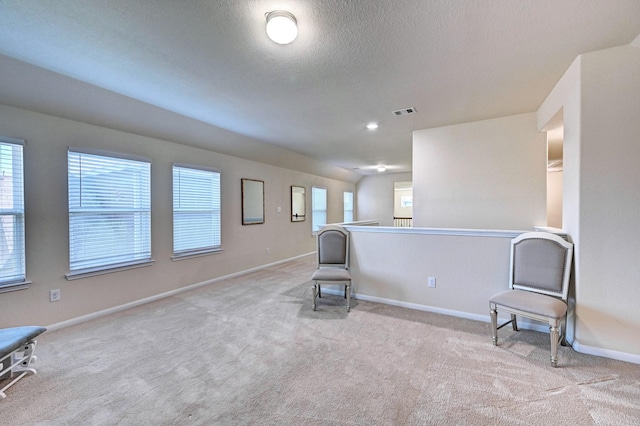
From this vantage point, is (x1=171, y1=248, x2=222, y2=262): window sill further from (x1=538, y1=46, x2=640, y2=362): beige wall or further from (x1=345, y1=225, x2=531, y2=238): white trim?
(x1=538, y1=46, x2=640, y2=362): beige wall

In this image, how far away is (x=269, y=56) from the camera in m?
2.17

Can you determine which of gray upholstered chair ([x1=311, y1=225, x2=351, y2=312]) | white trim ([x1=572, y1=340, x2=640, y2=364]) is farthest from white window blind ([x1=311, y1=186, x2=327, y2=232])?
white trim ([x1=572, y1=340, x2=640, y2=364])

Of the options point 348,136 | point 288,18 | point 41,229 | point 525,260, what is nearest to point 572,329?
point 525,260

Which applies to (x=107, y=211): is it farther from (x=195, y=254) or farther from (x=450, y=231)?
(x=450, y=231)

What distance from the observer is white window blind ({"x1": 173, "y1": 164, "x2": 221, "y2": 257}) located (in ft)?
13.6

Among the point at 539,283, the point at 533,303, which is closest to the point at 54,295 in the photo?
the point at 533,303

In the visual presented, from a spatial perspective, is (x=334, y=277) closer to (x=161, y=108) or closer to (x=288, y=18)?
(x=288, y=18)

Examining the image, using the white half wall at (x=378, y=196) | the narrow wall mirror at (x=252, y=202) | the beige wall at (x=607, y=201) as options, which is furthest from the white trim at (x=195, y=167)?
the white half wall at (x=378, y=196)

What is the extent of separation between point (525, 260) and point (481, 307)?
74 centimetres

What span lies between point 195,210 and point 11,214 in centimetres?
205

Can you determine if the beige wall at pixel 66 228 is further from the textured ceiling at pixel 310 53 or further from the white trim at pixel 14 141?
the textured ceiling at pixel 310 53

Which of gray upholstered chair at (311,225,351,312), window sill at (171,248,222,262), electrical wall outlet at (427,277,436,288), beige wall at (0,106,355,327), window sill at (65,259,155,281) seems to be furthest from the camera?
window sill at (171,248,222,262)

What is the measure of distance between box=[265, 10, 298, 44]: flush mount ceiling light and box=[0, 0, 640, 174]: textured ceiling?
47mm

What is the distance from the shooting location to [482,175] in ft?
12.6
